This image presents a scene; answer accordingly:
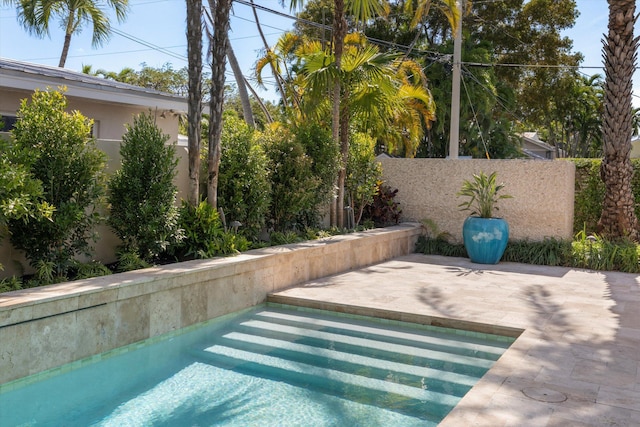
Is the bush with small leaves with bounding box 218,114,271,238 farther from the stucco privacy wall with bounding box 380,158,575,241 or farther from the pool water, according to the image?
the stucco privacy wall with bounding box 380,158,575,241

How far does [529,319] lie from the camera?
6.29 metres

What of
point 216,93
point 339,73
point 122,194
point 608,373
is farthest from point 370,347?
point 339,73

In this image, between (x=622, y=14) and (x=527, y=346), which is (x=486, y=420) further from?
(x=622, y=14)

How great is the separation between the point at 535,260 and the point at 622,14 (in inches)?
185

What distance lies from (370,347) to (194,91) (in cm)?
416

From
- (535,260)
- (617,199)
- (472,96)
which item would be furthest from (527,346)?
(472,96)

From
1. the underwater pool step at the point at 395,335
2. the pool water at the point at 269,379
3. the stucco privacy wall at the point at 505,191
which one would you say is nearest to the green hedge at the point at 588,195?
the stucco privacy wall at the point at 505,191

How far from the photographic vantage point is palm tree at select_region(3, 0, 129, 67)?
1983 cm

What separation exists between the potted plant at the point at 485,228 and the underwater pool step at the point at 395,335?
458 cm

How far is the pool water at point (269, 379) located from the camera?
4145 mm

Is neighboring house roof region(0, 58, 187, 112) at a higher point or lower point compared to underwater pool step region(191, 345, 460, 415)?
higher

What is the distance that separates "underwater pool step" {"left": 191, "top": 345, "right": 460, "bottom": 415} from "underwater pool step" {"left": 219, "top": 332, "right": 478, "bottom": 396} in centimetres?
10

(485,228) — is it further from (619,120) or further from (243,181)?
(243,181)

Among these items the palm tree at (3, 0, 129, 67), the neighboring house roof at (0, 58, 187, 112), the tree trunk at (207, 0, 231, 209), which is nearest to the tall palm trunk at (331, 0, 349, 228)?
the tree trunk at (207, 0, 231, 209)
